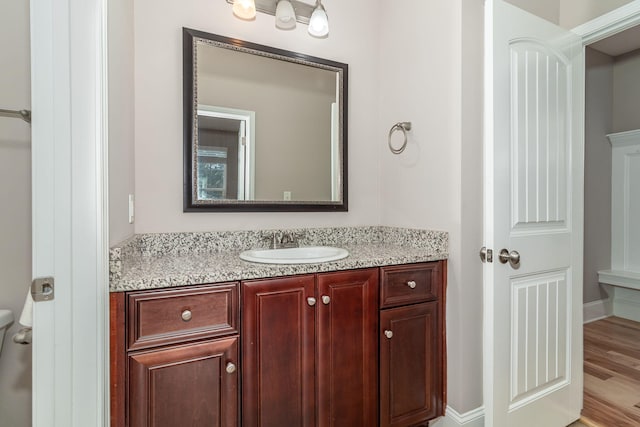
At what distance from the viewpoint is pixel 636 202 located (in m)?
3.16

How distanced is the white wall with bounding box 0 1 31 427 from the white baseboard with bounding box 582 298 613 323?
14.2 feet

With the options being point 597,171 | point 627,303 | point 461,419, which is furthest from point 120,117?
point 627,303

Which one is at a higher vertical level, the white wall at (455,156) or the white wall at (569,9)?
the white wall at (569,9)

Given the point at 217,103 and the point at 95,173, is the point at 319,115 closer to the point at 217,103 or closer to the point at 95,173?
the point at 217,103

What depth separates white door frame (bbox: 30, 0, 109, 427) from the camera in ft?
2.75

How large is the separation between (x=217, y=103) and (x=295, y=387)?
1408 millimetres

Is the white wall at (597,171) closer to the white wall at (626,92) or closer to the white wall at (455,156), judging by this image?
the white wall at (626,92)

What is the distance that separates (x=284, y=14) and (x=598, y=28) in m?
1.64

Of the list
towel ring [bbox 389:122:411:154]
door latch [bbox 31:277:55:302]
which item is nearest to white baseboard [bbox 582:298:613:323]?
towel ring [bbox 389:122:411:154]

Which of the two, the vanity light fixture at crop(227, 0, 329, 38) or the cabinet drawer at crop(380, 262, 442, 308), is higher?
the vanity light fixture at crop(227, 0, 329, 38)

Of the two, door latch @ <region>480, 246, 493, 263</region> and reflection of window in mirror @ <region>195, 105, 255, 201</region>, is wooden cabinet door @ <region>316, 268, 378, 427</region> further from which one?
reflection of window in mirror @ <region>195, 105, 255, 201</region>

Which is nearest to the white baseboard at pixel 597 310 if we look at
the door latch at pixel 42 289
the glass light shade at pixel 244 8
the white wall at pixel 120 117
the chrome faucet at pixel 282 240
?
the chrome faucet at pixel 282 240

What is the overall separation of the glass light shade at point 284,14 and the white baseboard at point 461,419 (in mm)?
2199

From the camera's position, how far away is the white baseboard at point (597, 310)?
318 centimetres
